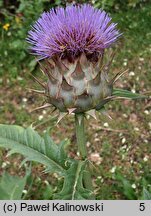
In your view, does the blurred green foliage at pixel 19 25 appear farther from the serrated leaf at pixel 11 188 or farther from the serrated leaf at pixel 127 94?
the serrated leaf at pixel 127 94

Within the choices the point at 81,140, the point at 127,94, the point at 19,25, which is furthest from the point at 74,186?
the point at 19,25

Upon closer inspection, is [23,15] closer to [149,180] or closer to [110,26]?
[149,180]

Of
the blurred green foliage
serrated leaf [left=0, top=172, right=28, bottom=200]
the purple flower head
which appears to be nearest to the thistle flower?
the purple flower head

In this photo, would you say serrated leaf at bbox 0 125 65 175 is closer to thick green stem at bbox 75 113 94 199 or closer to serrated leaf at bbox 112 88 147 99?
thick green stem at bbox 75 113 94 199

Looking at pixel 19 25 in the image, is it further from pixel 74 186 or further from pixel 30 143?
pixel 74 186

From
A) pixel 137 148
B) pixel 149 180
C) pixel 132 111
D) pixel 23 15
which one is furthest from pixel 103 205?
pixel 23 15

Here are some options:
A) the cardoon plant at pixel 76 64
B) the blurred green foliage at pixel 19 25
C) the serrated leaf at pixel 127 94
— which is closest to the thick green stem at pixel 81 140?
the cardoon plant at pixel 76 64
